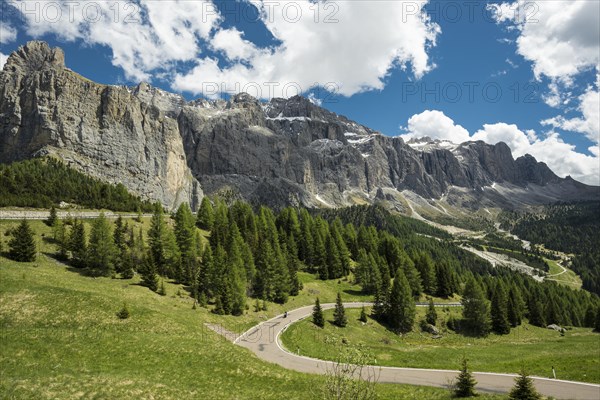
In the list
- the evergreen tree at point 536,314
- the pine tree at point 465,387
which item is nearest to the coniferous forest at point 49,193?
the pine tree at point 465,387

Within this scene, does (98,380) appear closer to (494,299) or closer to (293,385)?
(293,385)

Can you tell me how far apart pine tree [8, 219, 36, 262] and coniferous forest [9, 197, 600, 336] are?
1.80 feet

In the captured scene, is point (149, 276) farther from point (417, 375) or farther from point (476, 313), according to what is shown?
point (476, 313)

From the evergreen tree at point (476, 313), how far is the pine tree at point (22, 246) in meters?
82.4

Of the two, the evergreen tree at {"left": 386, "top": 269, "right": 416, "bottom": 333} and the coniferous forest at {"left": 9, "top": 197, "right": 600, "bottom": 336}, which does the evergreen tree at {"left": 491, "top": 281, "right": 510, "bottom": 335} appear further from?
the evergreen tree at {"left": 386, "top": 269, "right": 416, "bottom": 333}

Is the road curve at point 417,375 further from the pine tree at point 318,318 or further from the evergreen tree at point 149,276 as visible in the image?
the evergreen tree at point 149,276

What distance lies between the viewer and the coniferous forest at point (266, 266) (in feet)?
196

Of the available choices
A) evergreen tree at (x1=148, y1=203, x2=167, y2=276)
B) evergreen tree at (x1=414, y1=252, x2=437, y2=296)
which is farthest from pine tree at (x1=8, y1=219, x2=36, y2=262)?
evergreen tree at (x1=414, y1=252, x2=437, y2=296)

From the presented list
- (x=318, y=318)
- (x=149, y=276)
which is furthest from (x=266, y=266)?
(x=149, y=276)

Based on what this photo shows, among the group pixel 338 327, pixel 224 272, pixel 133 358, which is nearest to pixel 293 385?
pixel 133 358

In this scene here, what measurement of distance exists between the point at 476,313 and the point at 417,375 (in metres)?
45.9

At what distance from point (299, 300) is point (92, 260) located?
4044 centimetres

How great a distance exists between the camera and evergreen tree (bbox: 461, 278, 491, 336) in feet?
234

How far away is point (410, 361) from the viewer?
137ft
